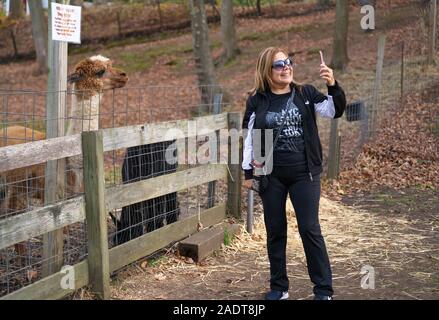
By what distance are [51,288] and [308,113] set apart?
7.31 feet

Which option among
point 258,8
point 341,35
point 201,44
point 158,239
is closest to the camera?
point 158,239

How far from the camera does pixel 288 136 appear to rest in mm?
4453

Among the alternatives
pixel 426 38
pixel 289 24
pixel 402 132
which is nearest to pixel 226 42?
pixel 289 24

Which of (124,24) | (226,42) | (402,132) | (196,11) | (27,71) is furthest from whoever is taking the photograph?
(124,24)

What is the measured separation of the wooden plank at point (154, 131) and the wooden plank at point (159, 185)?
13.6 inches

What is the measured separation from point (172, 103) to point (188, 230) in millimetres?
11566

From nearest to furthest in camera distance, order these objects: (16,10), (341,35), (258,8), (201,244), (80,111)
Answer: (201,244)
(80,111)
(341,35)
(258,8)
(16,10)

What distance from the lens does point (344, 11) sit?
16.4m

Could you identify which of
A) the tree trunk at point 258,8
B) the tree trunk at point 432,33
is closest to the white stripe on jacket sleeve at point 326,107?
the tree trunk at point 432,33

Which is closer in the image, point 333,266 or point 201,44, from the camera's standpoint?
point 333,266

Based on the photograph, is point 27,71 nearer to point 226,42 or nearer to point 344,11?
point 226,42

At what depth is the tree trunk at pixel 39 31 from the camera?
876 inches

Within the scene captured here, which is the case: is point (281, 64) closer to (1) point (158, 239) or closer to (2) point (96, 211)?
(2) point (96, 211)

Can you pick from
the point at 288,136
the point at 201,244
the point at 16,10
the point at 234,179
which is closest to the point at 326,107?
the point at 288,136
